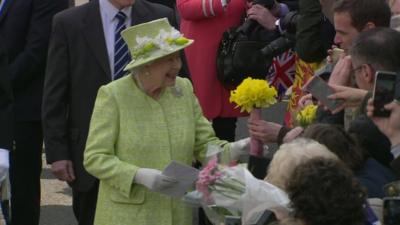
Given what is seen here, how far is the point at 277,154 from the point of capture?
4.32 metres

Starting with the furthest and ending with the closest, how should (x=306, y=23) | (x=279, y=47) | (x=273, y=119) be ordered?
(x=273, y=119) < (x=279, y=47) < (x=306, y=23)

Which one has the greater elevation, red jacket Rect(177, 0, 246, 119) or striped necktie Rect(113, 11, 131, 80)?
striped necktie Rect(113, 11, 131, 80)

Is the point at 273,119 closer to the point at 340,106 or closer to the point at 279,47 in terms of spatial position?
the point at 279,47

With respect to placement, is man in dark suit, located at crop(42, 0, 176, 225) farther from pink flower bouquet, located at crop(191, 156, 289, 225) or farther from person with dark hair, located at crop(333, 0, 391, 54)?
pink flower bouquet, located at crop(191, 156, 289, 225)

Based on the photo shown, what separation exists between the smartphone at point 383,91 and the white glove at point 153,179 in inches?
37.6

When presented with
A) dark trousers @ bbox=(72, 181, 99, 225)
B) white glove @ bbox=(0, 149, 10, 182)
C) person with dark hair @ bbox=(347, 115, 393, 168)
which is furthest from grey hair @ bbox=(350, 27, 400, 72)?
white glove @ bbox=(0, 149, 10, 182)

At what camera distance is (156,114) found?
5.41m

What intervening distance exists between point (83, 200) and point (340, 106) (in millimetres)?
1739

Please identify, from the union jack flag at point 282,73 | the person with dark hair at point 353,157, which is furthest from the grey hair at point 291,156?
the union jack flag at point 282,73

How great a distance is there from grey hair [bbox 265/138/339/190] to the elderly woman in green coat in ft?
3.51

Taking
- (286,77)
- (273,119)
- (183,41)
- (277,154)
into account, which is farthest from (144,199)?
(273,119)

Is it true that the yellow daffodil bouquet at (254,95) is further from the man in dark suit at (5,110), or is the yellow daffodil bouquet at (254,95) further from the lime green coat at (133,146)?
the man in dark suit at (5,110)

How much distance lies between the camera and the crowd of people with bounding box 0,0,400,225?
14.1 ft

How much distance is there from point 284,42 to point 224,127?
0.83 meters
